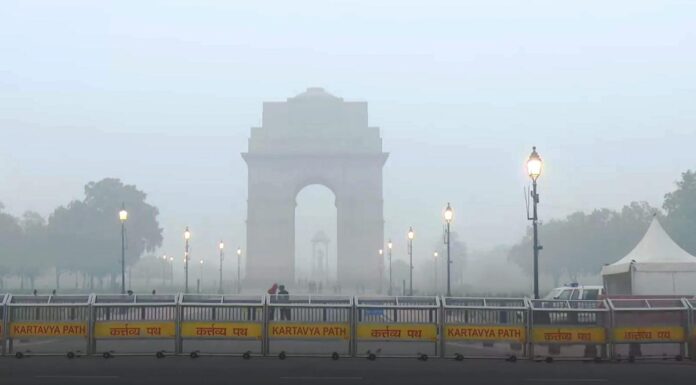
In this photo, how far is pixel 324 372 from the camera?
58.3ft

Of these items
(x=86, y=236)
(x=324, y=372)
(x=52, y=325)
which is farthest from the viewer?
(x=86, y=236)

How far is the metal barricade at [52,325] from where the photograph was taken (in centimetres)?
2125

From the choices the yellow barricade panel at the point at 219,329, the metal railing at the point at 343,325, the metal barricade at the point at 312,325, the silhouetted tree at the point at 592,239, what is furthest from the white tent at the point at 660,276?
the silhouetted tree at the point at 592,239

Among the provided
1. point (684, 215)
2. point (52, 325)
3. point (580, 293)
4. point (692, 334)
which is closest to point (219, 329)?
point (52, 325)

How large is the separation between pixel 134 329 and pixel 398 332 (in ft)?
17.8

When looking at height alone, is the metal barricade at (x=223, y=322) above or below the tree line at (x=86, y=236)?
below

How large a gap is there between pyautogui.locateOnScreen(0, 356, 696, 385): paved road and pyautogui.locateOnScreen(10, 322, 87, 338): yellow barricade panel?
1.04 m

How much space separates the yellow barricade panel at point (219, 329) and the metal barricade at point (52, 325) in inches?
79.9

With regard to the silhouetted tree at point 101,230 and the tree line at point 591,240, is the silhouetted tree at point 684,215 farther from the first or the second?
the silhouetted tree at point 101,230

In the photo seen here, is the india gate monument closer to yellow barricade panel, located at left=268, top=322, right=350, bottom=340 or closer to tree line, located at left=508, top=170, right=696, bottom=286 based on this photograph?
tree line, located at left=508, top=170, right=696, bottom=286

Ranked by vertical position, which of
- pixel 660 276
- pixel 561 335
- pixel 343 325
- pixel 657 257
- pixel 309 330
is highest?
pixel 657 257

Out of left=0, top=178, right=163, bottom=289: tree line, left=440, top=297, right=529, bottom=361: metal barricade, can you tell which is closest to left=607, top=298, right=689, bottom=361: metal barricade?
left=440, top=297, right=529, bottom=361: metal barricade

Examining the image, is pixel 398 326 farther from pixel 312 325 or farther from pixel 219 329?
pixel 219 329

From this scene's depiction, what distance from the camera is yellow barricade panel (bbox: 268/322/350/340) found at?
841 inches
